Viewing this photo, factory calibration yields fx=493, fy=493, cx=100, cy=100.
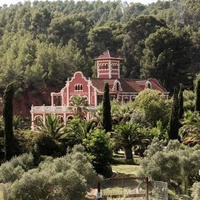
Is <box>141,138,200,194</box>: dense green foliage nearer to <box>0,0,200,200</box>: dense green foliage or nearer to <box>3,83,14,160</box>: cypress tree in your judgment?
<box>0,0,200,200</box>: dense green foliage

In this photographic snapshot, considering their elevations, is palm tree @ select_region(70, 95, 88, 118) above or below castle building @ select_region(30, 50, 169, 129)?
below

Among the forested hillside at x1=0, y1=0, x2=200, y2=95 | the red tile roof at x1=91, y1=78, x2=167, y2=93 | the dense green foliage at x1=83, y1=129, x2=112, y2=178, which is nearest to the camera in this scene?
the dense green foliage at x1=83, y1=129, x2=112, y2=178

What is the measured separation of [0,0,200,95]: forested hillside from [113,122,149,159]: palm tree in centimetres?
3279

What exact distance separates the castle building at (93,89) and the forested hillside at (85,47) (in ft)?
25.2

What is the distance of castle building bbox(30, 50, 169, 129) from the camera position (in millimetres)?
50719

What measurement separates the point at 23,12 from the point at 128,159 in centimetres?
7360

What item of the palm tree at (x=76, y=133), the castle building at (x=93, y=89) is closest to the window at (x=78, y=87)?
the castle building at (x=93, y=89)

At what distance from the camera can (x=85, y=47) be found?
88.7m

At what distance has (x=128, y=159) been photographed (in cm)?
3347

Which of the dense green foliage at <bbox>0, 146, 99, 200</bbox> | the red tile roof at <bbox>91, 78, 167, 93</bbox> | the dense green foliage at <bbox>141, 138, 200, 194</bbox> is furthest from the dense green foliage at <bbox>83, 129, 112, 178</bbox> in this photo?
the red tile roof at <bbox>91, 78, 167, 93</bbox>

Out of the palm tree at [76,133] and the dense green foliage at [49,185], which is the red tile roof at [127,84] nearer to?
the palm tree at [76,133]

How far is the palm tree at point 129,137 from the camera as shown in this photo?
108ft

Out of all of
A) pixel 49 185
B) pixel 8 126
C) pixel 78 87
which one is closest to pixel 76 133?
pixel 8 126

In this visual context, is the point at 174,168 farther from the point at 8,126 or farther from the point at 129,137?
the point at 129,137
